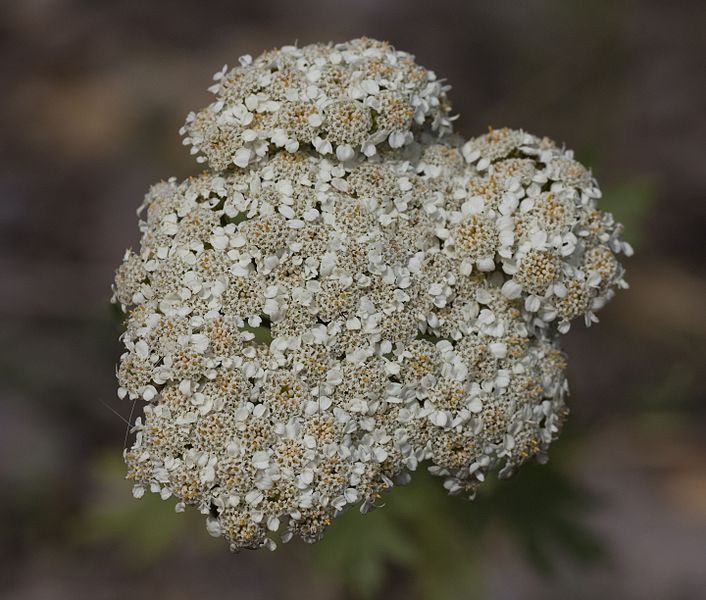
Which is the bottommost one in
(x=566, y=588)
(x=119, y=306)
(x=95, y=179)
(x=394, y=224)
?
(x=566, y=588)

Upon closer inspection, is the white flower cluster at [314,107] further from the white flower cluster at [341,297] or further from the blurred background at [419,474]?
the blurred background at [419,474]

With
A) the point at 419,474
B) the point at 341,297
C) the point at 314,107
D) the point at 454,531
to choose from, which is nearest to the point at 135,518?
the point at 419,474

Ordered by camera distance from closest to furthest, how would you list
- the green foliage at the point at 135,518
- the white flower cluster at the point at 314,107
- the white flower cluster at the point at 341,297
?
the white flower cluster at the point at 341,297
the white flower cluster at the point at 314,107
the green foliage at the point at 135,518

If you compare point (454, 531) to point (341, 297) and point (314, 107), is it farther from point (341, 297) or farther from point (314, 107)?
point (314, 107)

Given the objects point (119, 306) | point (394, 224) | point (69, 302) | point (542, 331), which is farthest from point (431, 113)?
point (69, 302)

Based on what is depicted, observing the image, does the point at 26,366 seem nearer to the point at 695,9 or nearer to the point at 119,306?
the point at 119,306

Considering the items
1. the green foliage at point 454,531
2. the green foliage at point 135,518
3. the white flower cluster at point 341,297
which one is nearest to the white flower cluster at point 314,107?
the white flower cluster at point 341,297

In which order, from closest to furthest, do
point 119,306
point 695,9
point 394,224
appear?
point 394,224, point 119,306, point 695,9
